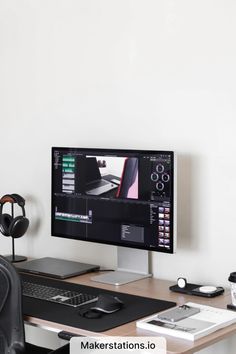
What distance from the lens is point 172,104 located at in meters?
2.96

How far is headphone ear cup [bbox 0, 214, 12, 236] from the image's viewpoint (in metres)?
3.35

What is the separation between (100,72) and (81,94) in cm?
15

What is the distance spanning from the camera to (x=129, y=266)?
3.06 meters

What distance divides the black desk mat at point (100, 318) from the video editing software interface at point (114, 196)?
26 cm

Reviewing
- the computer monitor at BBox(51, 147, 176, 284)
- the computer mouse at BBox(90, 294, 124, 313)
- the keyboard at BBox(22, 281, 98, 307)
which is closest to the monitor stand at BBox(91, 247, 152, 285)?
the computer monitor at BBox(51, 147, 176, 284)

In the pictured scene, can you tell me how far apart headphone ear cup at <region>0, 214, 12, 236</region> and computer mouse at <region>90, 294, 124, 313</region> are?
94cm

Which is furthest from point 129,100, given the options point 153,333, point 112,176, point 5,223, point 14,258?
point 153,333

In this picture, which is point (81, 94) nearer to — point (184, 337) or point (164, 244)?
point (164, 244)

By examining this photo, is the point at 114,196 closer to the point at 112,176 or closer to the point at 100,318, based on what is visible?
the point at 112,176

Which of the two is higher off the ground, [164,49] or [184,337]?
[164,49]

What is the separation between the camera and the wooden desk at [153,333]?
2.22 meters

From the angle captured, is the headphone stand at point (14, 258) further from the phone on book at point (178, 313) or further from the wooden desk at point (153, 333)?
the phone on book at point (178, 313)

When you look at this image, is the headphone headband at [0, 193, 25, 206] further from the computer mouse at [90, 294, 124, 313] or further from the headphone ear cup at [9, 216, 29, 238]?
the computer mouse at [90, 294, 124, 313]

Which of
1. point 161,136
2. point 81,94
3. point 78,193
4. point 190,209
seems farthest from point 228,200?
point 81,94
